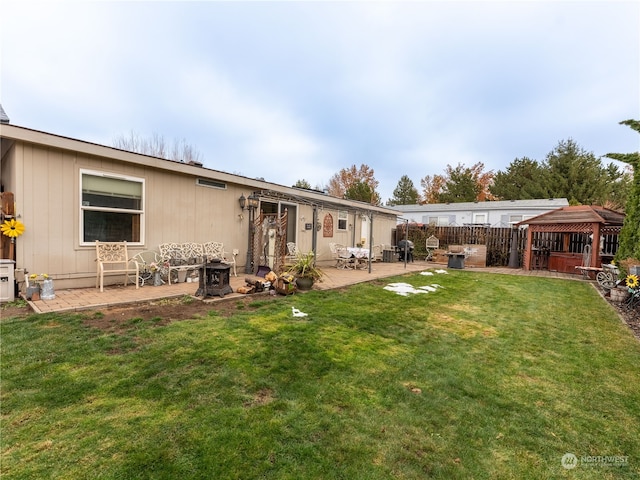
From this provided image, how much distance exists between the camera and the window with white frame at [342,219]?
39.8ft

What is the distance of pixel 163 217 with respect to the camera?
677 centimetres

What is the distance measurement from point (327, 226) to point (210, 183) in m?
4.88

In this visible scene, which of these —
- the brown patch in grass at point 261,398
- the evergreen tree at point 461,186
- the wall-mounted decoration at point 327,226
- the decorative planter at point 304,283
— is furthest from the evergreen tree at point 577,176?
the brown patch in grass at point 261,398

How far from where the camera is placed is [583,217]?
10.1 metres

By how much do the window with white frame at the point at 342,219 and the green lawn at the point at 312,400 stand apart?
8104mm

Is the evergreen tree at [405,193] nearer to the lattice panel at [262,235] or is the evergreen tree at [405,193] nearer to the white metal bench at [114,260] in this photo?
the lattice panel at [262,235]

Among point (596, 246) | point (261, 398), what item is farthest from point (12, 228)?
point (596, 246)

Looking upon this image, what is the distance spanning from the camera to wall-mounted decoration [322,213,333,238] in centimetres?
1123

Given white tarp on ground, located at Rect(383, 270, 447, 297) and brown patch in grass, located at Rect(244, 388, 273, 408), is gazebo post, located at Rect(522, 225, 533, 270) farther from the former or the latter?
brown patch in grass, located at Rect(244, 388, 273, 408)

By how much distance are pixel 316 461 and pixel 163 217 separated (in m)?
6.37

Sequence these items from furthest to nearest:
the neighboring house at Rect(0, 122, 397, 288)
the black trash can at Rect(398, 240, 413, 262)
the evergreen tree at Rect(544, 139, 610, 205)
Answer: the evergreen tree at Rect(544, 139, 610, 205)
the black trash can at Rect(398, 240, 413, 262)
the neighboring house at Rect(0, 122, 397, 288)

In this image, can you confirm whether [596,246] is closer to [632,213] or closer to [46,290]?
[632,213]

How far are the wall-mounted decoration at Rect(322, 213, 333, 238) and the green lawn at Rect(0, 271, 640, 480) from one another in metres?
7.12

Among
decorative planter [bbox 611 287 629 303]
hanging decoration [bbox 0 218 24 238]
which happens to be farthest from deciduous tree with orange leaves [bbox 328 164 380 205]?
hanging decoration [bbox 0 218 24 238]
